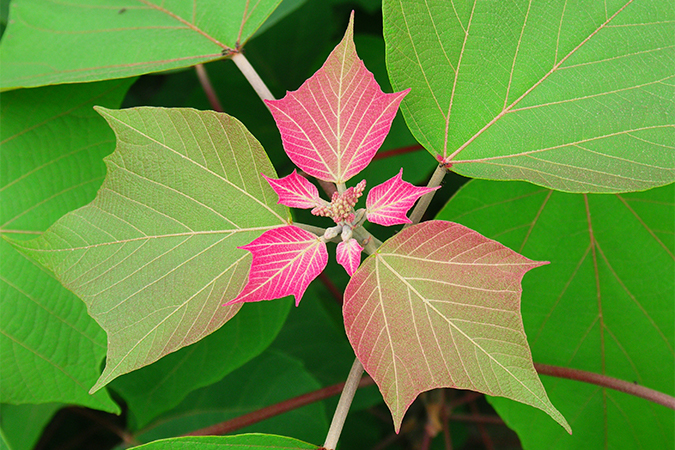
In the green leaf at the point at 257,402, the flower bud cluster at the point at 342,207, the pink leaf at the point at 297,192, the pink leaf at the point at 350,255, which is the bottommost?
the green leaf at the point at 257,402

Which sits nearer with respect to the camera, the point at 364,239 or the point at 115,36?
the point at 364,239

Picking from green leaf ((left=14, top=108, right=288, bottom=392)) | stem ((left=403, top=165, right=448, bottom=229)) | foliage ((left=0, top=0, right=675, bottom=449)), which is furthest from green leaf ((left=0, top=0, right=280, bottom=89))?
stem ((left=403, top=165, right=448, bottom=229))

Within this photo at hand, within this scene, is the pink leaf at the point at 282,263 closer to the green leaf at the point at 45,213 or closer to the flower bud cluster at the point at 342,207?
the flower bud cluster at the point at 342,207

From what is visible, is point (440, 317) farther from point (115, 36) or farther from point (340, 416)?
point (115, 36)

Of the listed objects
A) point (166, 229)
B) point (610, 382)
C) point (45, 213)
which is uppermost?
point (45, 213)

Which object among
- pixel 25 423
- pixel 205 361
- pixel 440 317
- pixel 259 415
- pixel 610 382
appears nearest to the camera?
pixel 440 317

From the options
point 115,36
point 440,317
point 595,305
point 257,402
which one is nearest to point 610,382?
point 595,305

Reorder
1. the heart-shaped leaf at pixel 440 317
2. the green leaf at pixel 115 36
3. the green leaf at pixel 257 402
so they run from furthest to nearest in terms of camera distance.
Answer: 1. the green leaf at pixel 257 402
2. the green leaf at pixel 115 36
3. the heart-shaped leaf at pixel 440 317

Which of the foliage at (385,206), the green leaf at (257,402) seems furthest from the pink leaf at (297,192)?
the green leaf at (257,402)
